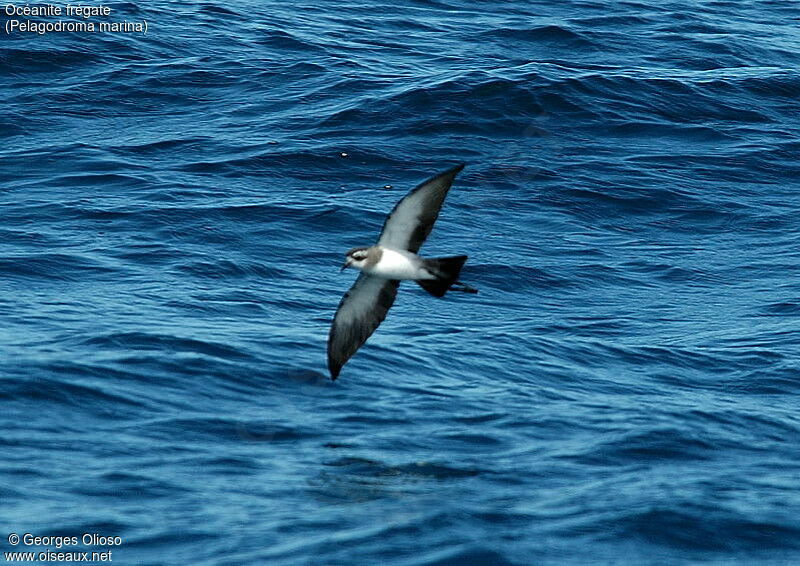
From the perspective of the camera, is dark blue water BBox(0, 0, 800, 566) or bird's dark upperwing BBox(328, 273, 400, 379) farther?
bird's dark upperwing BBox(328, 273, 400, 379)

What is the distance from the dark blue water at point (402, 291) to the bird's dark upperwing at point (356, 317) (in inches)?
36.7

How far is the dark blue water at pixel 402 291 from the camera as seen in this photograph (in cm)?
1093

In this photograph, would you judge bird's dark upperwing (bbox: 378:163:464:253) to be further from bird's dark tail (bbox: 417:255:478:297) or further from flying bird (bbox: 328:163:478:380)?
bird's dark tail (bbox: 417:255:478:297)

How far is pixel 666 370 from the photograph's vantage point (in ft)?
47.8

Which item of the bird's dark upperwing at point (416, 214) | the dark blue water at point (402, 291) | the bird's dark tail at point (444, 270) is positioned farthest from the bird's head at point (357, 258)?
the dark blue water at point (402, 291)

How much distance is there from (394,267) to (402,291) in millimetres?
5670

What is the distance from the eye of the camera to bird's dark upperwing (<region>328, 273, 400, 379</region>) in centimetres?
1172

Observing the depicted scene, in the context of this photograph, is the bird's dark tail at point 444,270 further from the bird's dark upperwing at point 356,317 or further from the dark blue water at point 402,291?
the dark blue water at point 402,291

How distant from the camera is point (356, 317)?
11.9 meters

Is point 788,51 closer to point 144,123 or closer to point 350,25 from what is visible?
point 350,25

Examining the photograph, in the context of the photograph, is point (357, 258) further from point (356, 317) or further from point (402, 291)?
point (402, 291)

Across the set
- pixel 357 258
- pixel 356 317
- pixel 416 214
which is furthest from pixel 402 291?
pixel 416 214

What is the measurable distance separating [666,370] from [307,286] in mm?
4451

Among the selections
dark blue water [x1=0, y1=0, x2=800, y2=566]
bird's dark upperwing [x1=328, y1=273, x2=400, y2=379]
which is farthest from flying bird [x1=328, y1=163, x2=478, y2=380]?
dark blue water [x1=0, y1=0, x2=800, y2=566]
